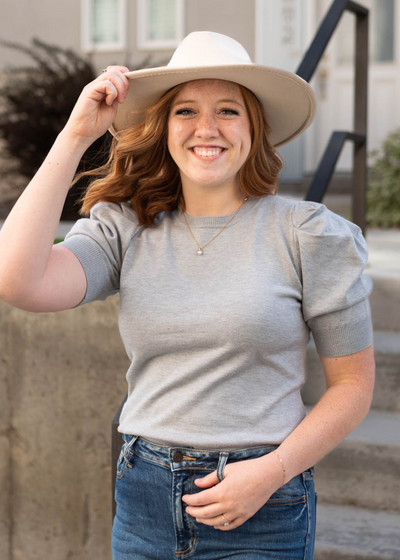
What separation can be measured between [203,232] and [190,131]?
22 cm

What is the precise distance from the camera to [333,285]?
1328 millimetres

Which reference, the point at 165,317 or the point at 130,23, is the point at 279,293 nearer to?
the point at 165,317

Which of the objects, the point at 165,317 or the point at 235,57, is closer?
the point at 165,317

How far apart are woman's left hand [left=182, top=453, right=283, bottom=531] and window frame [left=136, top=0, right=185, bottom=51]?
254 inches

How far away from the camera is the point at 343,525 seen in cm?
209

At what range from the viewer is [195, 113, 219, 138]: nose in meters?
1.39

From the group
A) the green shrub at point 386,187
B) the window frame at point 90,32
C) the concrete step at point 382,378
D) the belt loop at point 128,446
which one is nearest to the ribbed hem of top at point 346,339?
the belt loop at point 128,446

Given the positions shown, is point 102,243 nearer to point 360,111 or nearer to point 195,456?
point 195,456

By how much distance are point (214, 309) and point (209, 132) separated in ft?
1.22

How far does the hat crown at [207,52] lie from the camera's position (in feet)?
4.64

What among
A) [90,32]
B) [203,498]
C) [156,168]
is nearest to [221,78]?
[156,168]

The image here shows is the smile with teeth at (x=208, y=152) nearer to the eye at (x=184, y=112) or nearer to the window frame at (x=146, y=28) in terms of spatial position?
the eye at (x=184, y=112)

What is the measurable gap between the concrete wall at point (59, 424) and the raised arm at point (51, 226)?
0.86 meters

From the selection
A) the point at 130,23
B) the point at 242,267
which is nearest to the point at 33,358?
the point at 242,267
